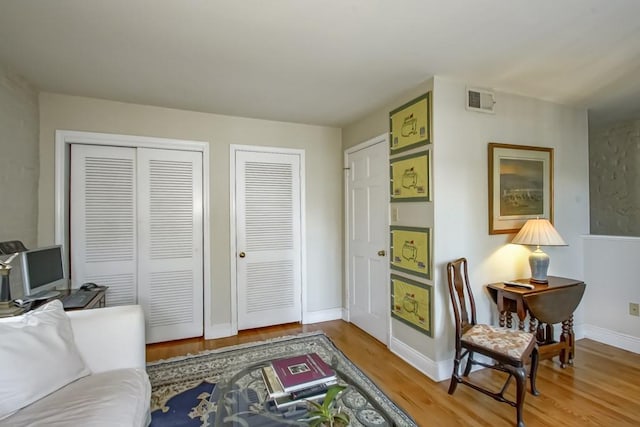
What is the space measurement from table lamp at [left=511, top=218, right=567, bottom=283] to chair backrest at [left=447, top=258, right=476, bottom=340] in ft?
1.80

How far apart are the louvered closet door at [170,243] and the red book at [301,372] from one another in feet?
5.84

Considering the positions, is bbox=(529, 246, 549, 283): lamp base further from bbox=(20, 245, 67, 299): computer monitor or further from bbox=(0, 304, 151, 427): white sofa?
bbox=(20, 245, 67, 299): computer monitor

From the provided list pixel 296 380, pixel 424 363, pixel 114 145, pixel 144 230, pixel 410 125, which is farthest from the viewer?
pixel 144 230

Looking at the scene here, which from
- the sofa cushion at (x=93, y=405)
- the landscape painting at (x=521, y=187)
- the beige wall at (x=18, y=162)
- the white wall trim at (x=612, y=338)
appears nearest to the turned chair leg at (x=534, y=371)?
the landscape painting at (x=521, y=187)

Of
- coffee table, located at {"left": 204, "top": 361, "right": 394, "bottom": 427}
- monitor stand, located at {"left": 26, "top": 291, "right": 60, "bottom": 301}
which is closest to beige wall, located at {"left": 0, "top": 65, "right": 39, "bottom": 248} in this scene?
monitor stand, located at {"left": 26, "top": 291, "right": 60, "bottom": 301}

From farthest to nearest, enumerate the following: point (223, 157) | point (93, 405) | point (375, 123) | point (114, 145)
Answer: point (223, 157)
point (375, 123)
point (114, 145)
point (93, 405)

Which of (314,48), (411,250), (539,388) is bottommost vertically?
(539,388)

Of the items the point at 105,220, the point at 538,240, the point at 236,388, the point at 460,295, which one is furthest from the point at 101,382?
the point at 538,240

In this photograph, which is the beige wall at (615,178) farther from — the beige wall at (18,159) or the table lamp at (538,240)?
the beige wall at (18,159)

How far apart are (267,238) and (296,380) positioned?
204cm

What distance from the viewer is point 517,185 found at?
2.61 metres

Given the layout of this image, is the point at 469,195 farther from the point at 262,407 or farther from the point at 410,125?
the point at 262,407

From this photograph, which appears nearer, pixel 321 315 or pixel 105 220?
pixel 105 220

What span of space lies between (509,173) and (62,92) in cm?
381
